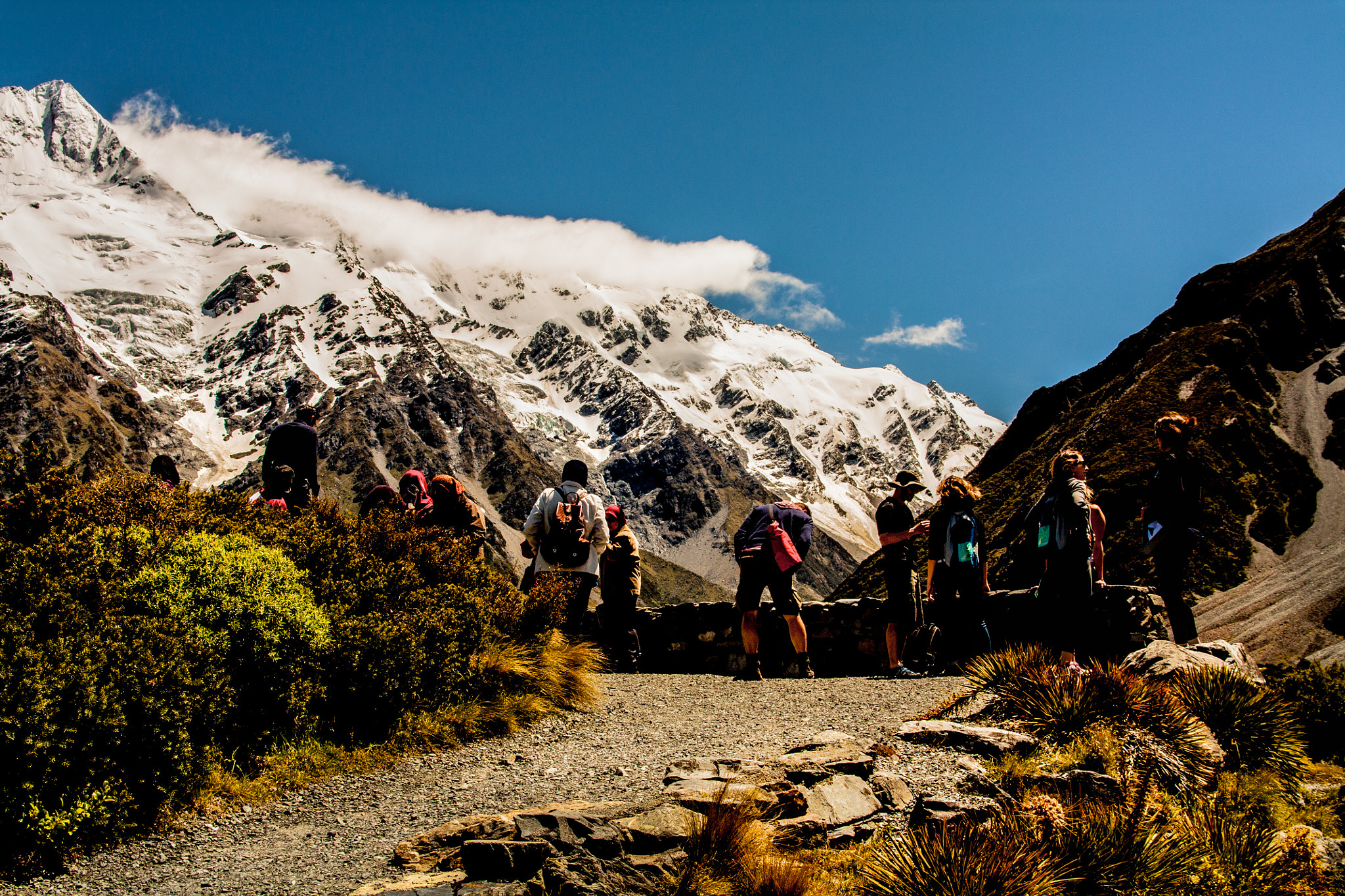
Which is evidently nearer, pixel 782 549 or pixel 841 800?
pixel 841 800

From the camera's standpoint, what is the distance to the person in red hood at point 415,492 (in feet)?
38.5

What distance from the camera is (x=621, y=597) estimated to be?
38.7ft

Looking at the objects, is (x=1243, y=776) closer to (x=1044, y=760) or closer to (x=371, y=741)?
(x=1044, y=760)

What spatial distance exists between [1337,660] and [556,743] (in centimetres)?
1099

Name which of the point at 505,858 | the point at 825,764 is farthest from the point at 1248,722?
the point at 505,858

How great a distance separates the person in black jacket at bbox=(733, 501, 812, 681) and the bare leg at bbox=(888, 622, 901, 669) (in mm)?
1047

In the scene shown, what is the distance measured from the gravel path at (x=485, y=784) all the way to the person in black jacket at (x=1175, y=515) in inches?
96.1

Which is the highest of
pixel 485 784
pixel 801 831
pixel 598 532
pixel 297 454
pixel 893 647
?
pixel 297 454

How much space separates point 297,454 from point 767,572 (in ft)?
23.0

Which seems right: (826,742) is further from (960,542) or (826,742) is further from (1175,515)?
(1175,515)

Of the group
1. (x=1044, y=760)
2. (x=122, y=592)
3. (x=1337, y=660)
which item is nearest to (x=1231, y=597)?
(x=1337, y=660)

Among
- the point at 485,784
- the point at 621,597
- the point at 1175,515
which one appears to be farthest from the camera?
the point at 621,597

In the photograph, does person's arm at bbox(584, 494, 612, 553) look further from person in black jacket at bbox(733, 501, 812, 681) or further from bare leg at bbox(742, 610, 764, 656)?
bare leg at bbox(742, 610, 764, 656)

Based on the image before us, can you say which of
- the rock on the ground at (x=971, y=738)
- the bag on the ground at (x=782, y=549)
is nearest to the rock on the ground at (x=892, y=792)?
the rock on the ground at (x=971, y=738)
